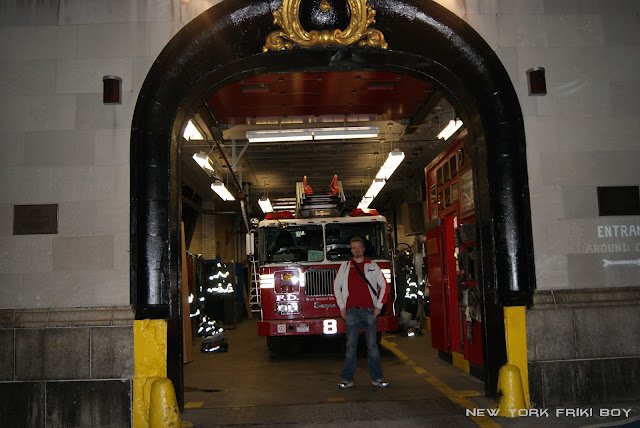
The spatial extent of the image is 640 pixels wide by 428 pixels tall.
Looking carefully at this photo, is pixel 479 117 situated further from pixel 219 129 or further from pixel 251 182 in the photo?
pixel 251 182

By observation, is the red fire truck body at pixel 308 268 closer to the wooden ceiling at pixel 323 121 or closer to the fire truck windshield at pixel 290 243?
the fire truck windshield at pixel 290 243

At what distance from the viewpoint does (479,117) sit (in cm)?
643

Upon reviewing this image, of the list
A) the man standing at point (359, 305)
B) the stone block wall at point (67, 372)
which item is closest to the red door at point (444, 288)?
the man standing at point (359, 305)

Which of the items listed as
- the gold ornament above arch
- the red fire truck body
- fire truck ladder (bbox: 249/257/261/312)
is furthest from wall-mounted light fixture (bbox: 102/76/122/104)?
fire truck ladder (bbox: 249/257/261/312)

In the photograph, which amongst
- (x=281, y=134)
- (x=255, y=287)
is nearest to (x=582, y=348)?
(x=281, y=134)

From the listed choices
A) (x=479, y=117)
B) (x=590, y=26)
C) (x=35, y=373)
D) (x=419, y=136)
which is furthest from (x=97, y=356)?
(x=419, y=136)

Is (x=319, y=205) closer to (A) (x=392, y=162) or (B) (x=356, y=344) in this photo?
(A) (x=392, y=162)

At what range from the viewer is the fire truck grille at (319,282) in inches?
410

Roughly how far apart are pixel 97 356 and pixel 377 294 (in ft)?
11.6

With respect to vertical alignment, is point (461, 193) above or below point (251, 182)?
below

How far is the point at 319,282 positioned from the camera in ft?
34.3

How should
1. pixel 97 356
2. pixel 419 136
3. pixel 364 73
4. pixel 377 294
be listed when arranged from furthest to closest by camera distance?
pixel 419 136 < pixel 364 73 < pixel 377 294 < pixel 97 356

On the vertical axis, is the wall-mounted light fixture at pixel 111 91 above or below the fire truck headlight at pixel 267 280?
above

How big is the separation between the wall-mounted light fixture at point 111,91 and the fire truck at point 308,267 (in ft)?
16.1
